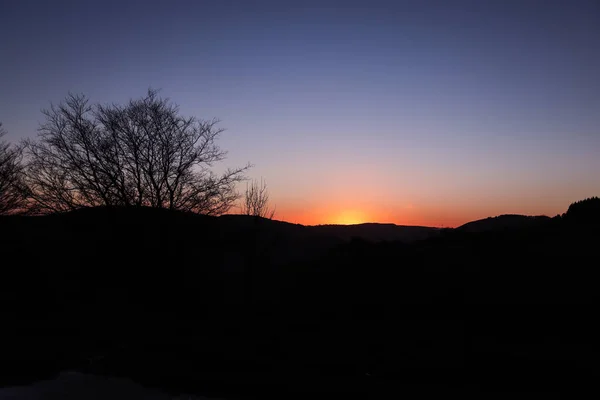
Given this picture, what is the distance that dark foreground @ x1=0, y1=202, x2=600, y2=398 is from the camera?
8688mm

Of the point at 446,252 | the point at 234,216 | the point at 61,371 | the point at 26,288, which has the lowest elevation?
the point at 61,371

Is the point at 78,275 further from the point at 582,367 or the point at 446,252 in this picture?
the point at 582,367

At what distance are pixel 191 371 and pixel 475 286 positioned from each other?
969cm

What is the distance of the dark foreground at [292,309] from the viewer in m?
8.69

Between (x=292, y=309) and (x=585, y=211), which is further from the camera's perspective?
(x=585, y=211)

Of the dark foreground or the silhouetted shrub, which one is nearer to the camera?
the dark foreground

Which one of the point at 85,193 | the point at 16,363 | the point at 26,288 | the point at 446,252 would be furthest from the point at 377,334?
the point at 26,288

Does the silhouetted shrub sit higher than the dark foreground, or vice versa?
the silhouetted shrub

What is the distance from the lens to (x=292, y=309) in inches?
556

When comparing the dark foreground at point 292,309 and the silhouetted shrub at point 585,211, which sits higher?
the silhouetted shrub at point 585,211

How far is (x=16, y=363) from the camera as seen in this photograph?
32.4 ft

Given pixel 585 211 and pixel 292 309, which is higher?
pixel 585 211

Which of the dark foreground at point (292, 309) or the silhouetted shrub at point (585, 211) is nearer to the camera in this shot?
the dark foreground at point (292, 309)

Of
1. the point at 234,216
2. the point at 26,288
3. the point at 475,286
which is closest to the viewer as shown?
the point at 475,286
